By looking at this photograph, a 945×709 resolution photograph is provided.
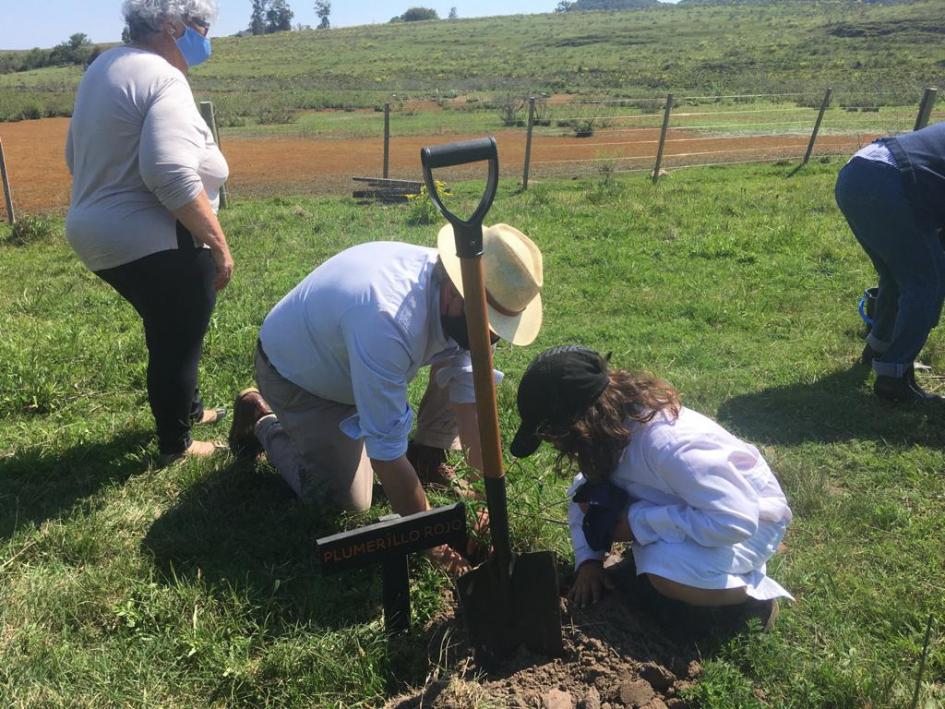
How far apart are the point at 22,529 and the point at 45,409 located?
1306 mm

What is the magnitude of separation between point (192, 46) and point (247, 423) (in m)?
1.67

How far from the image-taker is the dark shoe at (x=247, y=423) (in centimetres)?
349

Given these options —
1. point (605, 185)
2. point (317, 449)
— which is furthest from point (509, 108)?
point (317, 449)

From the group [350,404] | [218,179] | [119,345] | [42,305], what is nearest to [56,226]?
[42,305]

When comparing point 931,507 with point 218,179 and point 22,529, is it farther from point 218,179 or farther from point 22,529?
point 22,529

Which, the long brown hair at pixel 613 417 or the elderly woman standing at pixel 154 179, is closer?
the long brown hair at pixel 613 417

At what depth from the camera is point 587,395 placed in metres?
2.20

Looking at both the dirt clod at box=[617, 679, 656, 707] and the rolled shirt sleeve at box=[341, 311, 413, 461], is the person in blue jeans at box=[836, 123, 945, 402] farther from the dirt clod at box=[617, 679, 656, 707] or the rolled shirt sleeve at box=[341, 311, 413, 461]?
the rolled shirt sleeve at box=[341, 311, 413, 461]

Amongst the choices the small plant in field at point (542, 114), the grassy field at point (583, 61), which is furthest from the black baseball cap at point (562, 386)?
the grassy field at point (583, 61)

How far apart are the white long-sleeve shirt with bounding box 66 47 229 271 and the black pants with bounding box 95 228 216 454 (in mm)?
64

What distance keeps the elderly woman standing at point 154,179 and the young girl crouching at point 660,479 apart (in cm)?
166

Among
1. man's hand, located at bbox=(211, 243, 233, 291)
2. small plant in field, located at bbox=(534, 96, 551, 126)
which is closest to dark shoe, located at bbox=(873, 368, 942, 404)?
man's hand, located at bbox=(211, 243, 233, 291)

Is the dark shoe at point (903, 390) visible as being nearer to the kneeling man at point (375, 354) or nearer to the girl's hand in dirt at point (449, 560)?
the kneeling man at point (375, 354)

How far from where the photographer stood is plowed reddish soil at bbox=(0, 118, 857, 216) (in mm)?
13982
